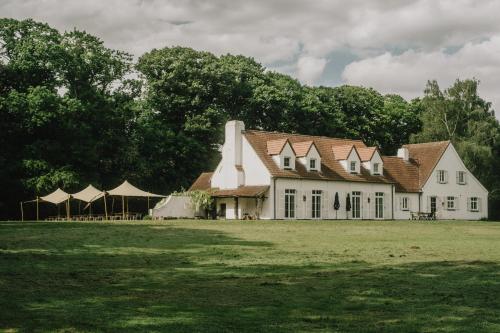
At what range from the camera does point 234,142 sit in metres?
50.6

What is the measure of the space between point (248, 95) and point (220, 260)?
178 feet

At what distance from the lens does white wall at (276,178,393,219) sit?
49.1 meters

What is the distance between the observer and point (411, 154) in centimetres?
6284

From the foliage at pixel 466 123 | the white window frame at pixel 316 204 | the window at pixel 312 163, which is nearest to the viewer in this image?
the white window frame at pixel 316 204

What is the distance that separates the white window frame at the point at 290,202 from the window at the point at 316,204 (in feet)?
6.22

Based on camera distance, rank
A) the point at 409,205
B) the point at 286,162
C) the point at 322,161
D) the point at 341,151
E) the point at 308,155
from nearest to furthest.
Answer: the point at 286,162, the point at 308,155, the point at 322,161, the point at 341,151, the point at 409,205

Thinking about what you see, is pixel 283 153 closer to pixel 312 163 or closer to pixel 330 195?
pixel 312 163

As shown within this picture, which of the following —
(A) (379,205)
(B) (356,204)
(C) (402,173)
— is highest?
(C) (402,173)

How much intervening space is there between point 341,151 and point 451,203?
1311cm

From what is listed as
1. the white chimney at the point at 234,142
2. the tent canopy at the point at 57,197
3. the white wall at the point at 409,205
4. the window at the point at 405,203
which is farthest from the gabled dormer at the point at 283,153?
the tent canopy at the point at 57,197

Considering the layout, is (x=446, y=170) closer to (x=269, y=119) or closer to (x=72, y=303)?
(x=269, y=119)

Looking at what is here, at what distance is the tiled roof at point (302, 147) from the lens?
5131cm

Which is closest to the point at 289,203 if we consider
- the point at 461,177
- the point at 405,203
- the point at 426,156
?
the point at 405,203

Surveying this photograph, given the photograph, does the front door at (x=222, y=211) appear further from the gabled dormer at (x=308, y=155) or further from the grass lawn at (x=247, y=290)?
the grass lawn at (x=247, y=290)
